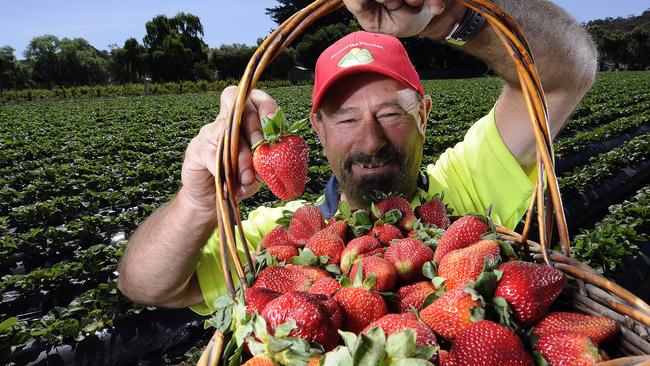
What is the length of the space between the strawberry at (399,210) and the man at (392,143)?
471mm

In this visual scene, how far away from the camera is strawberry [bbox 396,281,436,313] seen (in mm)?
1108

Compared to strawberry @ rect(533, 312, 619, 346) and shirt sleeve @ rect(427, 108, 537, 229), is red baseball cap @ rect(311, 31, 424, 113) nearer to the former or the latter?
shirt sleeve @ rect(427, 108, 537, 229)

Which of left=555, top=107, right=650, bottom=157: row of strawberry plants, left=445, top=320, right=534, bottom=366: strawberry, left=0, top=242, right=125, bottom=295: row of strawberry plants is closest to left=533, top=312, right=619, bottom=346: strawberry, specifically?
left=445, top=320, right=534, bottom=366: strawberry

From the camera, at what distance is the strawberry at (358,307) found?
102cm

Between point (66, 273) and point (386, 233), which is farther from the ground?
point (386, 233)

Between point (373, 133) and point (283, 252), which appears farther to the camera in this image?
point (373, 133)

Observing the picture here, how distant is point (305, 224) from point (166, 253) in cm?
57

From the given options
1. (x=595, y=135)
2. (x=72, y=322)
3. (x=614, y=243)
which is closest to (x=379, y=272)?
(x=72, y=322)

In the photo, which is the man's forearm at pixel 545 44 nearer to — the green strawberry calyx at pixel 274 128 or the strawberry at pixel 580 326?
the green strawberry calyx at pixel 274 128

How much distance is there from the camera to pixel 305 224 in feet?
5.43

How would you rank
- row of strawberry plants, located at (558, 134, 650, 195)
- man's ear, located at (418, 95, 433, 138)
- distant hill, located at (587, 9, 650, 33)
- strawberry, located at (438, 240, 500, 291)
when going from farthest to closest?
1. distant hill, located at (587, 9, 650, 33)
2. row of strawberry plants, located at (558, 134, 650, 195)
3. man's ear, located at (418, 95, 433, 138)
4. strawberry, located at (438, 240, 500, 291)

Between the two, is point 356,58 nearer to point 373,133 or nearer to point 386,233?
point 373,133

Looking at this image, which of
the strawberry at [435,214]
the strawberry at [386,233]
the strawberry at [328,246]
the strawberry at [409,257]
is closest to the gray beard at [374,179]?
the strawberry at [435,214]

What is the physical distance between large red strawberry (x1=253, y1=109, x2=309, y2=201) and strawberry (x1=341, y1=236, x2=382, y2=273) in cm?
26
